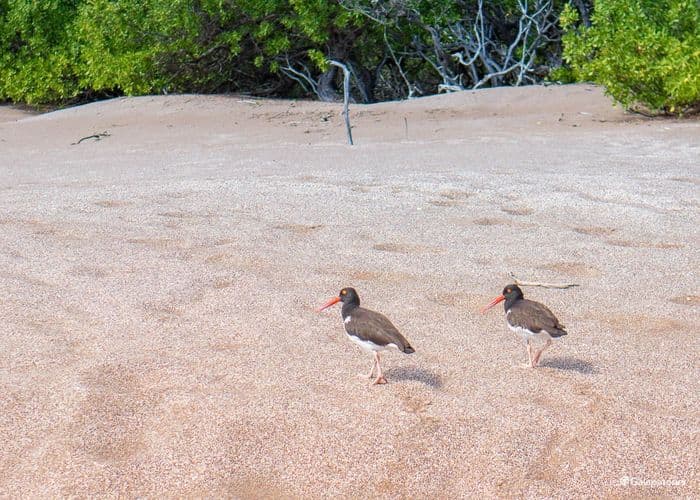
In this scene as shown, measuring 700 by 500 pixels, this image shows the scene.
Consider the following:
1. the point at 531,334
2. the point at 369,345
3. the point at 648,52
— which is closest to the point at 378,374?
the point at 369,345

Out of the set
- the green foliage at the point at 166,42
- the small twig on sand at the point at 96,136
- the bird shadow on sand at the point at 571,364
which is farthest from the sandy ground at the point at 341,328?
the green foliage at the point at 166,42

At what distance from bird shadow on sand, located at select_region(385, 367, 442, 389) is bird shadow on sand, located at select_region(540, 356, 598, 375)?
526mm

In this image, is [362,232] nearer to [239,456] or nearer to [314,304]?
[314,304]

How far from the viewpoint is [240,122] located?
44.1 feet

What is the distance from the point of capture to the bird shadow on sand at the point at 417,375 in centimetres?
418

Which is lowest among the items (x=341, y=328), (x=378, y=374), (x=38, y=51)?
(x=38, y=51)

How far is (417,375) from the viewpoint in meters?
4.27

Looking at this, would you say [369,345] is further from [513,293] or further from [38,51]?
[38,51]

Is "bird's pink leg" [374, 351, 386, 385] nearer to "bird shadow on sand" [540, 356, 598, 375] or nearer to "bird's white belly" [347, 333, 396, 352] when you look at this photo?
"bird's white belly" [347, 333, 396, 352]

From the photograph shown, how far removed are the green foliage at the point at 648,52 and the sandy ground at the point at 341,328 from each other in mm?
1932

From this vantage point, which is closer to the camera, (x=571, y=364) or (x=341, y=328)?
(x=571, y=364)

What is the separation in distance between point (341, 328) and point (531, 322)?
1063mm

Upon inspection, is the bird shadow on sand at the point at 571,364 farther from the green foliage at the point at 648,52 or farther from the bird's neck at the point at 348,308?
the green foliage at the point at 648,52

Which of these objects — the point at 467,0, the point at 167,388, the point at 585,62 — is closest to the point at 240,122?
the point at 585,62
